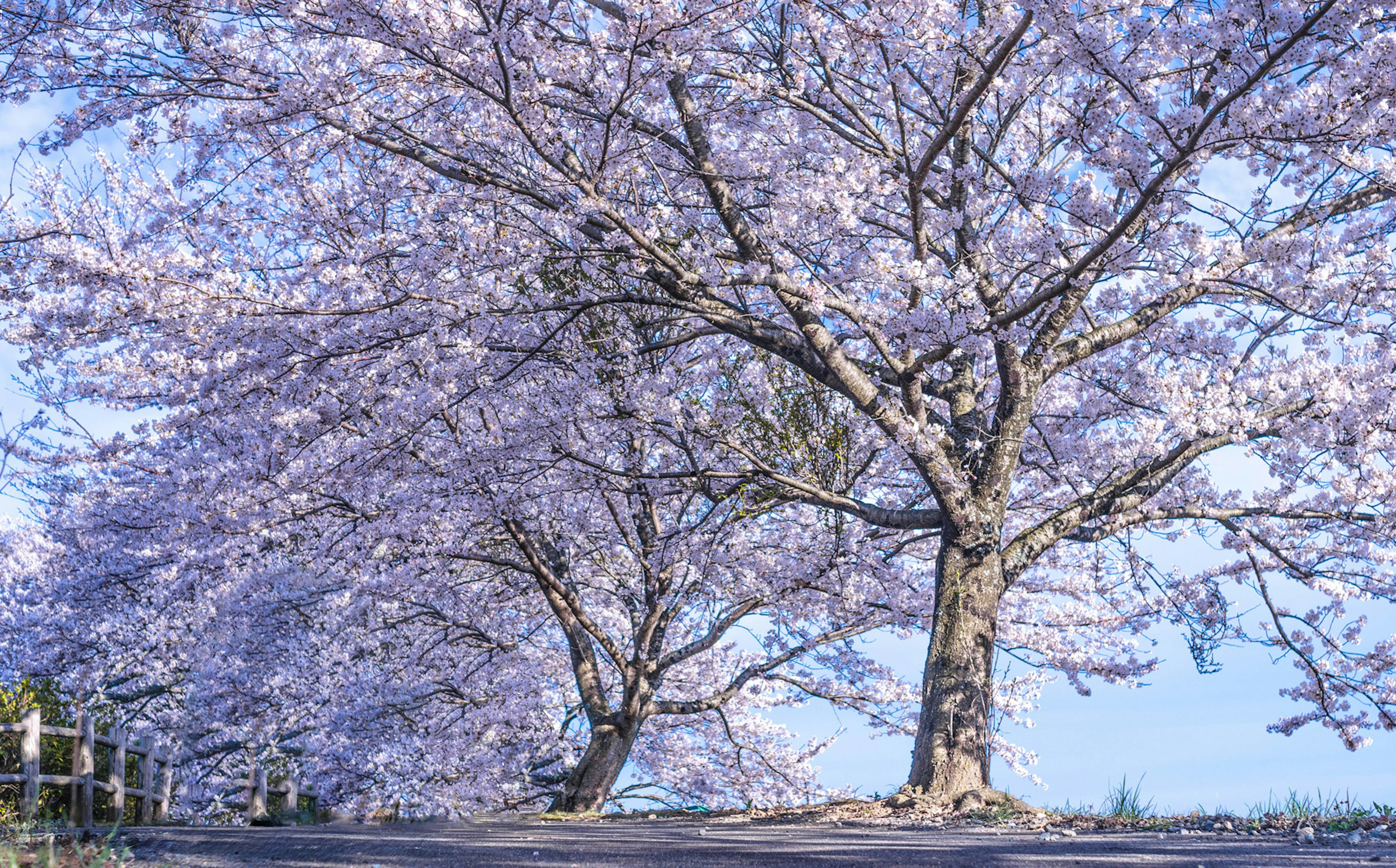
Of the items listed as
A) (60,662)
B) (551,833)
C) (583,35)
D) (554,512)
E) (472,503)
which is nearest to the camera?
(551,833)

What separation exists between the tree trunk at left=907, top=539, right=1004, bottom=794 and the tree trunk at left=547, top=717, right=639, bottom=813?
16.4 feet

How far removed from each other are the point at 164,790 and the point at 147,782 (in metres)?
0.91

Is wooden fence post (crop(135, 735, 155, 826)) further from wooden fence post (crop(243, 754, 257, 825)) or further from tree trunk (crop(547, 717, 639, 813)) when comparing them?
tree trunk (crop(547, 717, 639, 813))

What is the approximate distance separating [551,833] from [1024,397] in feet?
19.9

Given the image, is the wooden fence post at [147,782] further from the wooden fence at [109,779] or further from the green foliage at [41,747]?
the green foliage at [41,747]

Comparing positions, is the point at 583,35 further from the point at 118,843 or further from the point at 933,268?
the point at 118,843

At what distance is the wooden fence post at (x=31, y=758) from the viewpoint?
9.95 metres

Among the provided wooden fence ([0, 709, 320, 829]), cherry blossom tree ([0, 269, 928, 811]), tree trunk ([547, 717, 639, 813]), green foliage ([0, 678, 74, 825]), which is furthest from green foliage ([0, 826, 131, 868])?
tree trunk ([547, 717, 639, 813])

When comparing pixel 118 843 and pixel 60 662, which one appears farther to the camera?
pixel 60 662

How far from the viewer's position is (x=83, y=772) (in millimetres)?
10672

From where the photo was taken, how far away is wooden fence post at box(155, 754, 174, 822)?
1376 centimetres

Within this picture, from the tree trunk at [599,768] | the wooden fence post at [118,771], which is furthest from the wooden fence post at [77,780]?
the tree trunk at [599,768]

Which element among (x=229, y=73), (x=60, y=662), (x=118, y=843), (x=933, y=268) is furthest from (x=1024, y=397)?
(x=60, y=662)

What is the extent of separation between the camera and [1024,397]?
9758 mm
